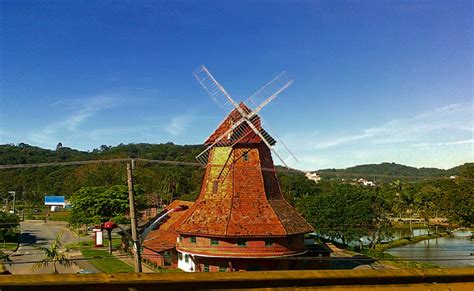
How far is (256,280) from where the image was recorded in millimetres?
2152

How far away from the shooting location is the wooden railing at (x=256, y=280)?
198cm

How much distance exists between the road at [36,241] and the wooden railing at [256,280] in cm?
2410

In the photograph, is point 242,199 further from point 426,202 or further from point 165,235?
point 426,202

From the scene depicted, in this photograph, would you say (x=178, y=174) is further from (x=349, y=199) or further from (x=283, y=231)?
(x=283, y=231)

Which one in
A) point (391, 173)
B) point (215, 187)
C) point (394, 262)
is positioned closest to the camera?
point (215, 187)

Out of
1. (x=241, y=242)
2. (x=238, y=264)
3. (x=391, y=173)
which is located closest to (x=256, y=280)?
(x=241, y=242)

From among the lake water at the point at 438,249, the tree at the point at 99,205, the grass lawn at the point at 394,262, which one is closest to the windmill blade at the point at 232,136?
the grass lawn at the point at 394,262

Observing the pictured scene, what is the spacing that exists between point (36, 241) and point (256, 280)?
37909 mm

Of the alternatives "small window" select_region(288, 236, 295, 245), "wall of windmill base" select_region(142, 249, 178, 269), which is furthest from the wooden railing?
"wall of windmill base" select_region(142, 249, 178, 269)

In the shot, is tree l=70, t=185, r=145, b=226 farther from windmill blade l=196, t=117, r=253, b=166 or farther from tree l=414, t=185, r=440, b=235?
tree l=414, t=185, r=440, b=235

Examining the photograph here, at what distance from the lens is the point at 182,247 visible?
21047 mm

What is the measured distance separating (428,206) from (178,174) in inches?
1288

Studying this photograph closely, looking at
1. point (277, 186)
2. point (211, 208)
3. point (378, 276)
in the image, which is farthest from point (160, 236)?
point (378, 276)

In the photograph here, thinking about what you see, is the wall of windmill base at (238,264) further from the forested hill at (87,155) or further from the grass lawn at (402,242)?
the forested hill at (87,155)
